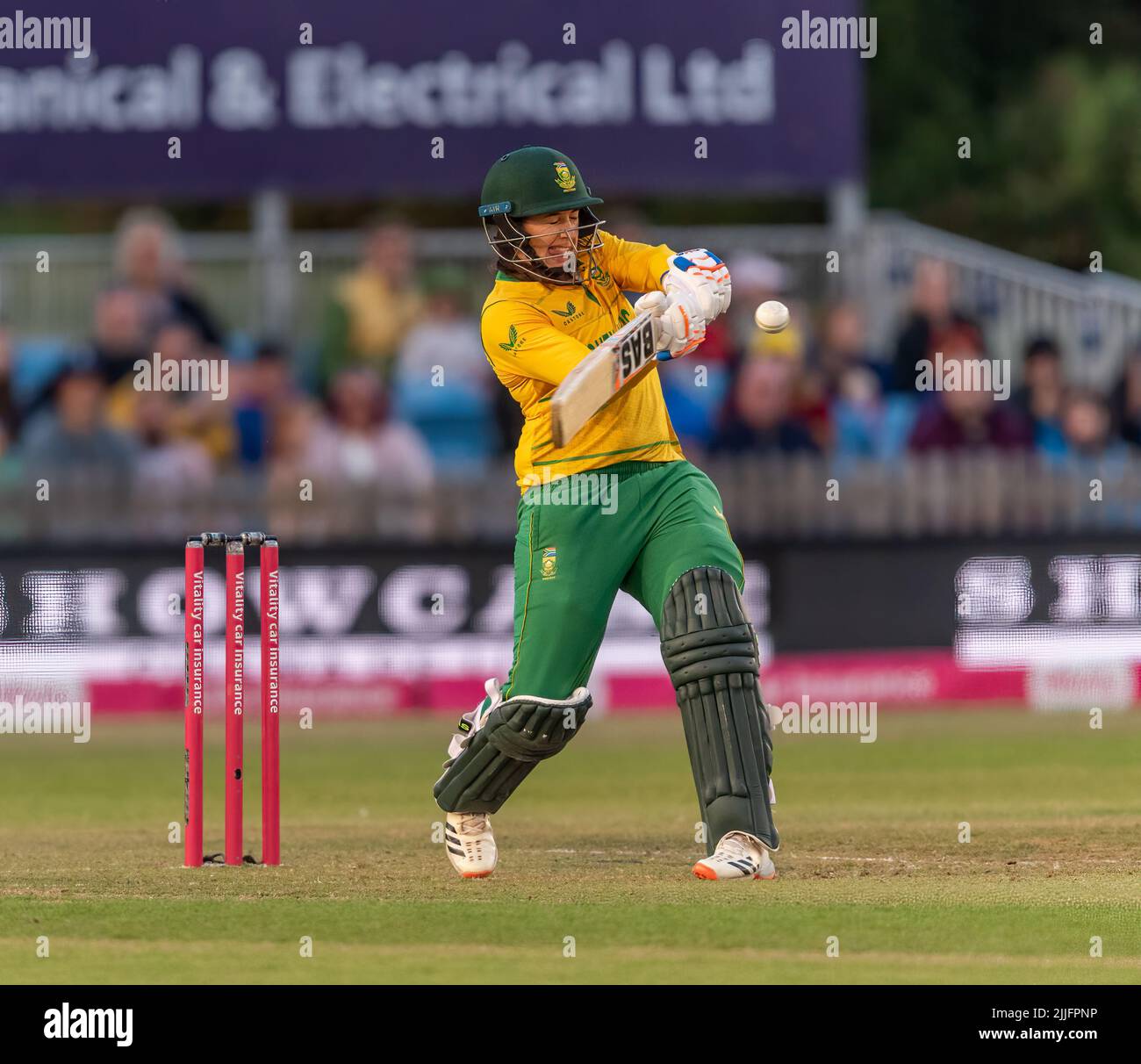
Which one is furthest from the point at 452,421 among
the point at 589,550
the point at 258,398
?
the point at 589,550

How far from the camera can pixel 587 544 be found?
664 cm

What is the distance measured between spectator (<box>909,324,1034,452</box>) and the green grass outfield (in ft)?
9.81

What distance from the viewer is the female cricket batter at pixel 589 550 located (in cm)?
648

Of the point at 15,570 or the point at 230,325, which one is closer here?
the point at 15,570

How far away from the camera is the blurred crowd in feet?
42.0

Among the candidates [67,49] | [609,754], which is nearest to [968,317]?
[609,754]

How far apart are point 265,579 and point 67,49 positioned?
7845mm

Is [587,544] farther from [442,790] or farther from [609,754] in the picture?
[609,754]

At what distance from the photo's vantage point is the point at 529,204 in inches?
263

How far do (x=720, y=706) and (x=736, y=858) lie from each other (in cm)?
43

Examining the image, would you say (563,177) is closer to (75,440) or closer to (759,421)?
(759,421)

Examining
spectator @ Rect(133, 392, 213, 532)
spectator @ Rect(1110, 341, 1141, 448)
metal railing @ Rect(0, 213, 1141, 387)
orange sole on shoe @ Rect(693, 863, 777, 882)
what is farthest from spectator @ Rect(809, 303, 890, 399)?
orange sole on shoe @ Rect(693, 863, 777, 882)

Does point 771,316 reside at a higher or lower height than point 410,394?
lower

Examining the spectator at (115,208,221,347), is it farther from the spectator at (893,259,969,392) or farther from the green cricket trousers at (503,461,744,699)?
the green cricket trousers at (503,461,744,699)
